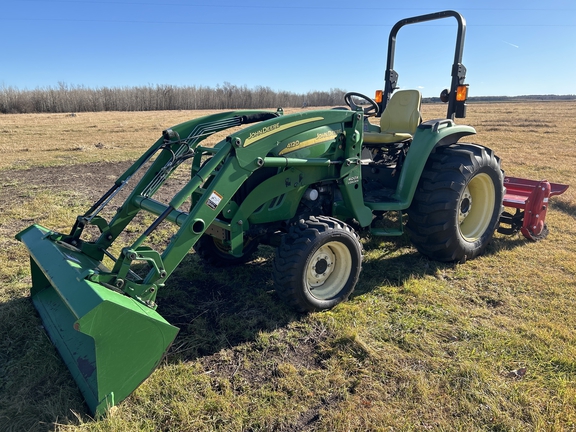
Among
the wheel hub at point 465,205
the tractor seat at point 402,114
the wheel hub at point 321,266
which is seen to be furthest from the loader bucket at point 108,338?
the wheel hub at point 465,205

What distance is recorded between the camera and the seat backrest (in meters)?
5.23

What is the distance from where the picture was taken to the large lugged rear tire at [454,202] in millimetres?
4285

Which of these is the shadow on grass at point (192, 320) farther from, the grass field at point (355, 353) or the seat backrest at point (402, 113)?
the seat backrest at point (402, 113)

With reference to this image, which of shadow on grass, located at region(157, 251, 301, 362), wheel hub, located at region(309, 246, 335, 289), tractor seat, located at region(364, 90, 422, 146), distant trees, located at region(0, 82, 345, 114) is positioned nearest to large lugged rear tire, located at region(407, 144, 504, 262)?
tractor seat, located at region(364, 90, 422, 146)

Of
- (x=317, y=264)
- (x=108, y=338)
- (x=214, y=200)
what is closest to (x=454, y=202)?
(x=317, y=264)

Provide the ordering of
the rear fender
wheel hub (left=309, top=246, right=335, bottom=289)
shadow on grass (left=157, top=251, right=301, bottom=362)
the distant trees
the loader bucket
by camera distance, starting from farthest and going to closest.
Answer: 1. the distant trees
2. the rear fender
3. wheel hub (left=309, top=246, right=335, bottom=289)
4. shadow on grass (left=157, top=251, right=301, bottom=362)
5. the loader bucket

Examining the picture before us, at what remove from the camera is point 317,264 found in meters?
3.61

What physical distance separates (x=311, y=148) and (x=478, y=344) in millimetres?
2058

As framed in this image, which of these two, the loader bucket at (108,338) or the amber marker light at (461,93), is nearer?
the loader bucket at (108,338)

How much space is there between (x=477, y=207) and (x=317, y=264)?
2519mm

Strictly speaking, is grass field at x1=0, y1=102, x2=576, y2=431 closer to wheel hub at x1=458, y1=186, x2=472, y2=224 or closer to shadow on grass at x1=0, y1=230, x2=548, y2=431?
shadow on grass at x1=0, y1=230, x2=548, y2=431

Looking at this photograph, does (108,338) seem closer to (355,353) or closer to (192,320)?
(192,320)

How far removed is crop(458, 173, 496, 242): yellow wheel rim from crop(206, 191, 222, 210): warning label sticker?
3.07m

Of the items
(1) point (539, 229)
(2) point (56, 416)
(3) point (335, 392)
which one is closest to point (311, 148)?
(3) point (335, 392)
